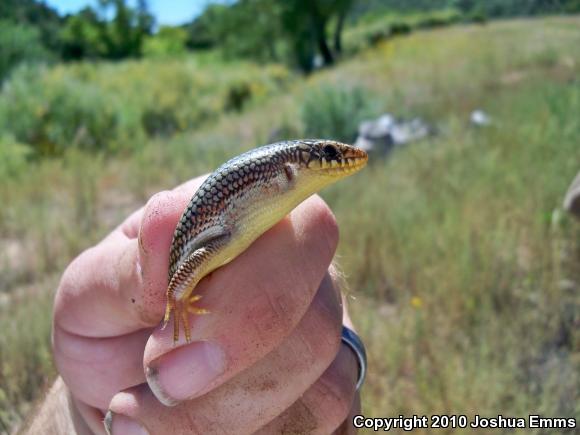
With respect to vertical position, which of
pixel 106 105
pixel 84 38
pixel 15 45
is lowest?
→ pixel 84 38

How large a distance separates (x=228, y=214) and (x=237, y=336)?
29 centimetres

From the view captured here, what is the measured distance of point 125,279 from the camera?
4.49 feet

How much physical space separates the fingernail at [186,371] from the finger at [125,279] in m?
0.16

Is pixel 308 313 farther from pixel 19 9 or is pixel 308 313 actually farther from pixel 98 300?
pixel 19 9

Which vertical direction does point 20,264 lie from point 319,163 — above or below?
below

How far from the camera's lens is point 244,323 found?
1.23 metres

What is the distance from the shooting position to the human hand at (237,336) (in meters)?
1.23

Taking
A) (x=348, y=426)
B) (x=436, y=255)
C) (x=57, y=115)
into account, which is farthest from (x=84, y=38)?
(x=348, y=426)

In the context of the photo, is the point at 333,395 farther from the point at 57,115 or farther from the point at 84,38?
the point at 84,38

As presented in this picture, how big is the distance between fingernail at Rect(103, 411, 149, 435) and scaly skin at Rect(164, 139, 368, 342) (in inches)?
9.7

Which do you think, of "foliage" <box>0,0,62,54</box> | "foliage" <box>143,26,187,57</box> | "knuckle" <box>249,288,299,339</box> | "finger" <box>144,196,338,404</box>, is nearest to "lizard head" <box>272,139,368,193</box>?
"finger" <box>144,196,338,404</box>

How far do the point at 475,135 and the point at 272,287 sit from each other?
8325 millimetres

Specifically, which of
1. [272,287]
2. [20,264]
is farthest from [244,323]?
[20,264]

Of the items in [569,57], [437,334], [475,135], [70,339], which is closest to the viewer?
[70,339]
